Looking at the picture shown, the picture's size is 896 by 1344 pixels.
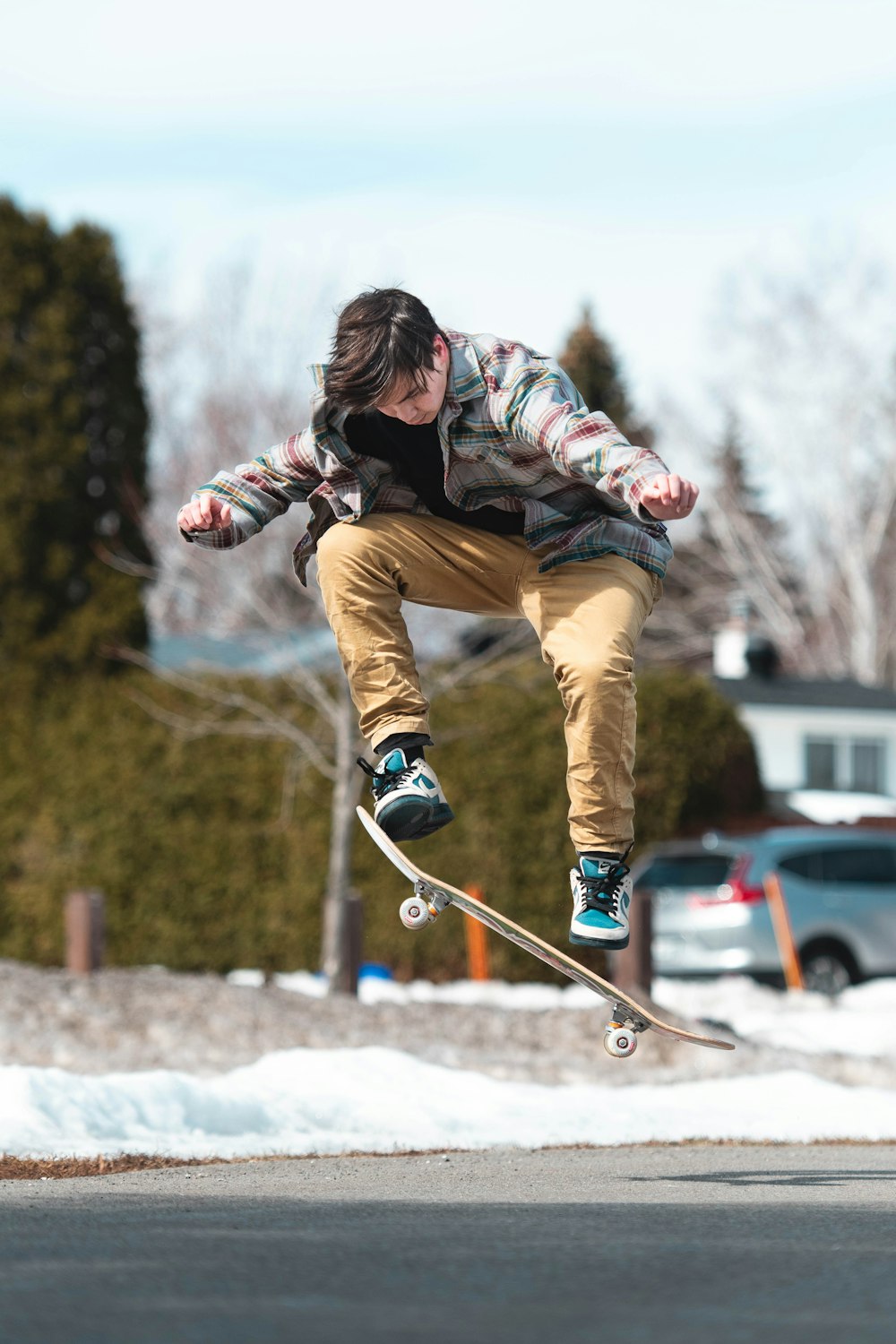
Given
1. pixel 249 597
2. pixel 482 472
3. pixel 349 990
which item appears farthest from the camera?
pixel 249 597

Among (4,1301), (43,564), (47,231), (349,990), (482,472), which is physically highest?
(47,231)

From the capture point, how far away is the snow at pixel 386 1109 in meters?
6.79

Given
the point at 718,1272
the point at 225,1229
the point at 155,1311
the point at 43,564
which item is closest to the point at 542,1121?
the point at 225,1229

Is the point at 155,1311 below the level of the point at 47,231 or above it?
below

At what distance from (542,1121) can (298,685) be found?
7737 millimetres

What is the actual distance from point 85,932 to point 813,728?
22086 millimetres

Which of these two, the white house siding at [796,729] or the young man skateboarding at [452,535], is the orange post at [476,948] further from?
the white house siding at [796,729]

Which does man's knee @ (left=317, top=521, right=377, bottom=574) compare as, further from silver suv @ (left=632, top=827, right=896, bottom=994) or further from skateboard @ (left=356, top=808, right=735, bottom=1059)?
silver suv @ (left=632, top=827, right=896, bottom=994)

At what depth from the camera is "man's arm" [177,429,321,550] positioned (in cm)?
573

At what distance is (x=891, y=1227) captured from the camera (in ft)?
13.5

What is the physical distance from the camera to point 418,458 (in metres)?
5.82

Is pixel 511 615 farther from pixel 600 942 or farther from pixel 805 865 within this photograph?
pixel 805 865

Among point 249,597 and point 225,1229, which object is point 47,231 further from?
point 225,1229

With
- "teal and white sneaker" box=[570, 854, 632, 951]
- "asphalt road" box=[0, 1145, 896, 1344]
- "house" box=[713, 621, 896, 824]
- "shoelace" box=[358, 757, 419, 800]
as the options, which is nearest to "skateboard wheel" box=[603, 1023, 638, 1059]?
"teal and white sneaker" box=[570, 854, 632, 951]
